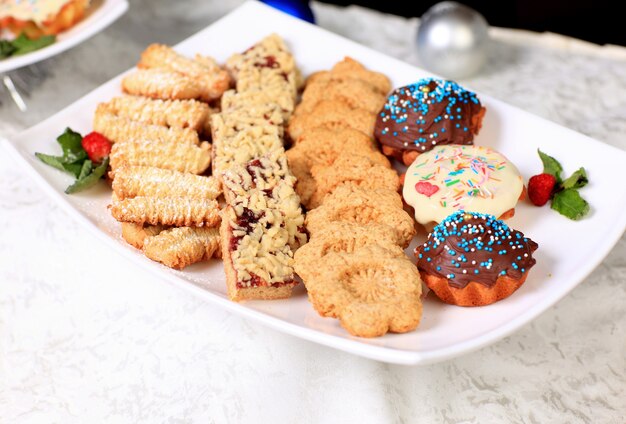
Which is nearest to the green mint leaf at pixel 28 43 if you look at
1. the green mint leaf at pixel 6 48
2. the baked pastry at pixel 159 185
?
the green mint leaf at pixel 6 48

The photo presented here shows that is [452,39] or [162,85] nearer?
[162,85]

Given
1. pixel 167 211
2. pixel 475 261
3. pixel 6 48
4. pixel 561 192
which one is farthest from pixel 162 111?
pixel 561 192

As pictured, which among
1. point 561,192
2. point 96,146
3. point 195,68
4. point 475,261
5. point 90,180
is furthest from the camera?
point 195,68

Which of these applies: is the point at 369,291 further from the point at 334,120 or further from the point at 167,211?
the point at 334,120

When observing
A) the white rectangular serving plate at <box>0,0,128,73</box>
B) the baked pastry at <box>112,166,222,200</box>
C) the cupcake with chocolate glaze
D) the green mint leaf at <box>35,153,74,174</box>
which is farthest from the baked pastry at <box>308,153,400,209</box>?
the white rectangular serving plate at <box>0,0,128,73</box>

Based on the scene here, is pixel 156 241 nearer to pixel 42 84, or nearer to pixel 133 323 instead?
pixel 133 323

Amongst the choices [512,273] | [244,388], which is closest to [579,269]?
[512,273]

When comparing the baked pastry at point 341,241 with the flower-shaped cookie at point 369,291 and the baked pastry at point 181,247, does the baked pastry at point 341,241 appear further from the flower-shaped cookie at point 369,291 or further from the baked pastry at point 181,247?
the baked pastry at point 181,247
